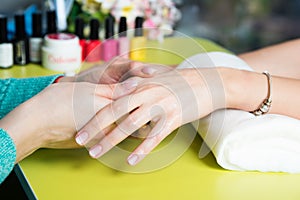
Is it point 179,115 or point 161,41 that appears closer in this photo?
point 179,115

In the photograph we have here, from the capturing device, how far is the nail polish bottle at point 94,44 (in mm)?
1328

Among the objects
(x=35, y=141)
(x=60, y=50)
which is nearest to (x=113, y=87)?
(x=35, y=141)

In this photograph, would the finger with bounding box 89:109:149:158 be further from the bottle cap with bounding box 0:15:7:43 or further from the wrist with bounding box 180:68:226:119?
the bottle cap with bounding box 0:15:7:43

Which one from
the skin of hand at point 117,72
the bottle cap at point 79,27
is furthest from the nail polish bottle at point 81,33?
the skin of hand at point 117,72

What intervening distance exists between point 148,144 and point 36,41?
62 cm

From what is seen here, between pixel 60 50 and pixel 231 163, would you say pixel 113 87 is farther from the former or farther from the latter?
pixel 60 50

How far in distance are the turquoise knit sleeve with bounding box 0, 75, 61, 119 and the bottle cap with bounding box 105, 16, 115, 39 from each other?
1.37 ft

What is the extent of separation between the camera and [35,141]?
0.83m

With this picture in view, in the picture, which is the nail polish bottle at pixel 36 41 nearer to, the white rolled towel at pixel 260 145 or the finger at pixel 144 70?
the finger at pixel 144 70

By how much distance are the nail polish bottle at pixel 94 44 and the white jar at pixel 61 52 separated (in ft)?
0.13

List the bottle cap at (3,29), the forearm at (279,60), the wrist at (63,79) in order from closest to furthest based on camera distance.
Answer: the wrist at (63,79) → the forearm at (279,60) → the bottle cap at (3,29)

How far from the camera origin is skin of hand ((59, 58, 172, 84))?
931 millimetres

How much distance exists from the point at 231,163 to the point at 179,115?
12 centimetres

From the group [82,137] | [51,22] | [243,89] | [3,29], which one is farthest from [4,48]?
[243,89]
